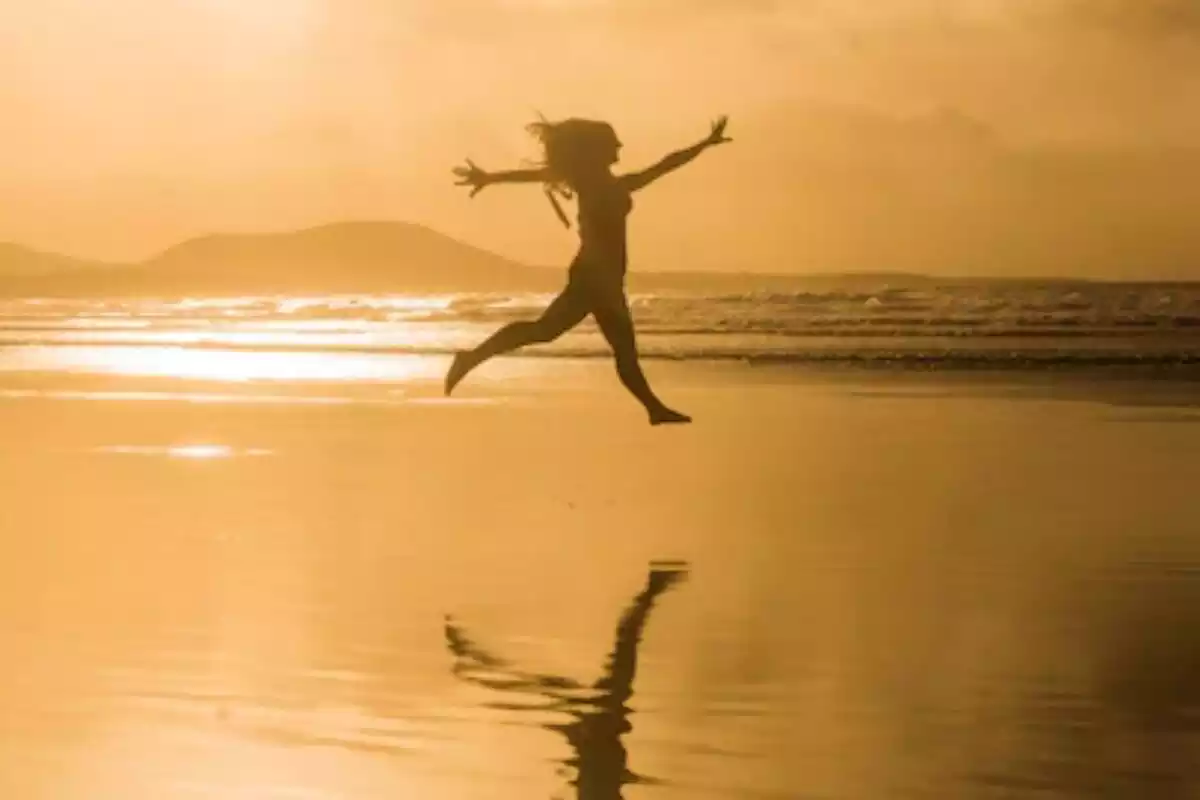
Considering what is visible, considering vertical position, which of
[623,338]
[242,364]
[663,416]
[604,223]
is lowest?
[663,416]

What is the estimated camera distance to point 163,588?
895 cm

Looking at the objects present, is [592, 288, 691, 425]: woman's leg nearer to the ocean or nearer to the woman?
the woman

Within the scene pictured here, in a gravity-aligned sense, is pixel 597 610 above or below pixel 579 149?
below

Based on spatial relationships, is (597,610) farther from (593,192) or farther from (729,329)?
(729,329)

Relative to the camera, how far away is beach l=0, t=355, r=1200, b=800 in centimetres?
596

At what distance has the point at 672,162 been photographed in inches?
456

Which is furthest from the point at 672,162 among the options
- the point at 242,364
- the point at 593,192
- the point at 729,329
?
the point at 729,329

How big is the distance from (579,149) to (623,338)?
48.9 inches

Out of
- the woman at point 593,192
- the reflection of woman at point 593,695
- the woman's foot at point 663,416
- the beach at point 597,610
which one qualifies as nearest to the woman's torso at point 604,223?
the woman at point 593,192

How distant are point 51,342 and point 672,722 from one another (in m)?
32.8

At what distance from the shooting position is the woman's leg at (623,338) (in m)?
11.8

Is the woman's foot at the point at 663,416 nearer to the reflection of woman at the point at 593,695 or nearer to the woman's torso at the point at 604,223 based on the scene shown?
the woman's torso at the point at 604,223

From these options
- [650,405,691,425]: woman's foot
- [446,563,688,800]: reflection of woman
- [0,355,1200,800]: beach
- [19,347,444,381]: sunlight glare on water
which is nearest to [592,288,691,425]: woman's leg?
[650,405,691,425]: woman's foot

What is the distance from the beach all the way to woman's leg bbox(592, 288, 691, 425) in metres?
0.58
